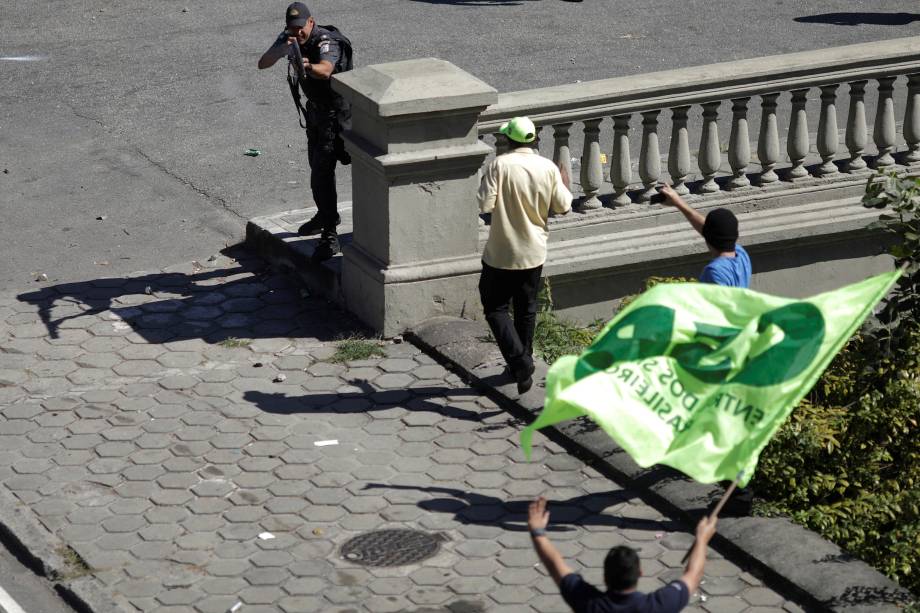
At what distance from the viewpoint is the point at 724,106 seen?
15719 millimetres

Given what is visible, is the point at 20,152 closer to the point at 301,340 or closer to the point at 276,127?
the point at 276,127

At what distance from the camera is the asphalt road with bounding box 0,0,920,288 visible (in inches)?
512

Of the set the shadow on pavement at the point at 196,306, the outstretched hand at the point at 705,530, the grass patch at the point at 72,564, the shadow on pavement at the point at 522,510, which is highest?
the outstretched hand at the point at 705,530

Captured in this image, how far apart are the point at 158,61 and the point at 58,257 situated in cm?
594

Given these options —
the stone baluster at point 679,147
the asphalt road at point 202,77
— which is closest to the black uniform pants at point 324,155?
the asphalt road at point 202,77

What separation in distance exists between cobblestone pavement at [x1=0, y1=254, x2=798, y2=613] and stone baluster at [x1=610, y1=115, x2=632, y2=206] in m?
2.07

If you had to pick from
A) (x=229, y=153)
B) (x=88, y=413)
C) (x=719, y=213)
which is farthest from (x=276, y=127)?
(x=719, y=213)

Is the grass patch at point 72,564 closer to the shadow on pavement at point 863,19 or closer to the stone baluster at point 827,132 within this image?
the stone baluster at point 827,132

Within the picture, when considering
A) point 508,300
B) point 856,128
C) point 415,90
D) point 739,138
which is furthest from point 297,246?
point 856,128

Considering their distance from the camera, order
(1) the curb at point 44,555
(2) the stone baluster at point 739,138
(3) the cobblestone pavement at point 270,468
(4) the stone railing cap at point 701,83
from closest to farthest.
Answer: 1. (1) the curb at point 44,555
2. (3) the cobblestone pavement at point 270,468
3. (4) the stone railing cap at point 701,83
4. (2) the stone baluster at point 739,138

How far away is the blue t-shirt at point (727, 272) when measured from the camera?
7.88m

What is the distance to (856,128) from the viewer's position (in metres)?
11.7

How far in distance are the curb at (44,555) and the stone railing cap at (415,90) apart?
3562mm

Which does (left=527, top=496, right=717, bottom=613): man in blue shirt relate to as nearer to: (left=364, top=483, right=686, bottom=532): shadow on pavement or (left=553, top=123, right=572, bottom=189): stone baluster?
(left=364, top=483, right=686, bottom=532): shadow on pavement
